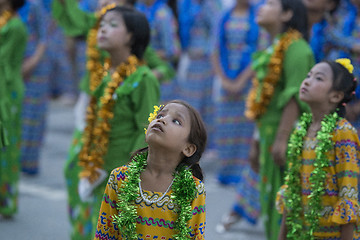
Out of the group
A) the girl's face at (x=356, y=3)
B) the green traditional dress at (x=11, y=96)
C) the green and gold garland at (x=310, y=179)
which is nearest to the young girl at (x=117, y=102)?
the green and gold garland at (x=310, y=179)

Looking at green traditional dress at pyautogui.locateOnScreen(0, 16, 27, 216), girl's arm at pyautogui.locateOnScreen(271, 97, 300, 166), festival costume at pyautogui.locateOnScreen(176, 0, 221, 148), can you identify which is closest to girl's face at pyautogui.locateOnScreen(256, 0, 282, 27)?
girl's arm at pyautogui.locateOnScreen(271, 97, 300, 166)

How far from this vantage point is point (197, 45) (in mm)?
8258

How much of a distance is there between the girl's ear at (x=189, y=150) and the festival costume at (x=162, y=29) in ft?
14.3

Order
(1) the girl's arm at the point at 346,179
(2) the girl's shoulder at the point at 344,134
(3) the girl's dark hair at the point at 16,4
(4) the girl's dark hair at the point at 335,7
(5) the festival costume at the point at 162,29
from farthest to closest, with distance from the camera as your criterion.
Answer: (5) the festival costume at the point at 162,29, (3) the girl's dark hair at the point at 16,4, (4) the girl's dark hair at the point at 335,7, (2) the girl's shoulder at the point at 344,134, (1) the girl's arm at the point at 346,179

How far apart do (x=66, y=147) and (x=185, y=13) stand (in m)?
2.45

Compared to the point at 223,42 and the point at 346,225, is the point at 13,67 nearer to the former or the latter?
the point at 223,42

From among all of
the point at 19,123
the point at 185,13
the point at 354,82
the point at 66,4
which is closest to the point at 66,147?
the point at 185,13

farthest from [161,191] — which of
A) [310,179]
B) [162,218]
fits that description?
[310,179]

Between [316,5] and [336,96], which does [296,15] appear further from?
[336,96]

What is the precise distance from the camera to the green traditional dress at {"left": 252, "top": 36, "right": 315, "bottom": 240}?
439 cm

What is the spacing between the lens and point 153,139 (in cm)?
262

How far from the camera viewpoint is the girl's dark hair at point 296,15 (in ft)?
15.0

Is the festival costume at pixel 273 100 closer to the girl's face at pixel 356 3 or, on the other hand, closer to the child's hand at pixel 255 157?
the child's hand at pixel 255 157

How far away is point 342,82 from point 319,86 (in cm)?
12
